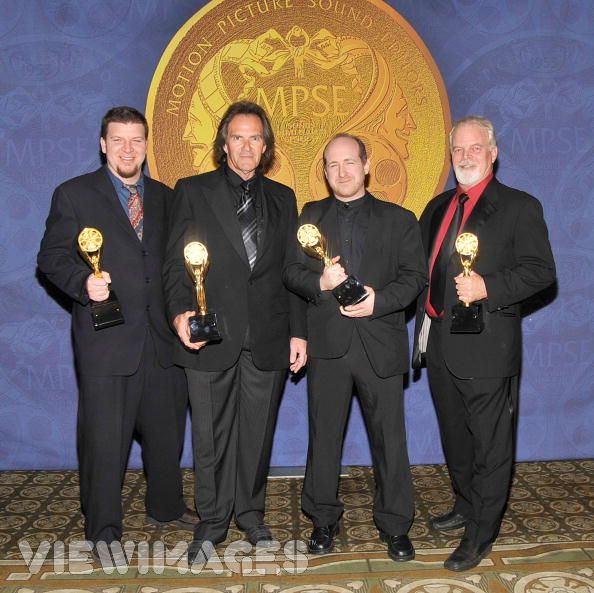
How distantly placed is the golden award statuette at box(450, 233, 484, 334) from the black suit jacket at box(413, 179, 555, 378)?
0.09 meters

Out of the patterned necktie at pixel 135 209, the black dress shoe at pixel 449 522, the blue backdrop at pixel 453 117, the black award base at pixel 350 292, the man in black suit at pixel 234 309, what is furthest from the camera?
the blue backdrop at pixel 453 117

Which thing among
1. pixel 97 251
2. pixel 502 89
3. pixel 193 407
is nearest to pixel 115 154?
pixel 97 251

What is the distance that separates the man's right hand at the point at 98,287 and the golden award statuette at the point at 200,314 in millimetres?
340

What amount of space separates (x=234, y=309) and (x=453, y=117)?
191cm

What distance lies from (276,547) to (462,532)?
890 mm

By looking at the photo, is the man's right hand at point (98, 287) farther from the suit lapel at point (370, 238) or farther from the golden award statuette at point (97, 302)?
the suit lapel at point (370, 238)

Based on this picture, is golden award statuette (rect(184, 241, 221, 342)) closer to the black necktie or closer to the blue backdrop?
the black necktie

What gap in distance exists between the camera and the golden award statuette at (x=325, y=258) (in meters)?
2.92

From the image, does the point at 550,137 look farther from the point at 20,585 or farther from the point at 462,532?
the point at 20,585

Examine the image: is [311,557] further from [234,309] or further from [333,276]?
[333,276]

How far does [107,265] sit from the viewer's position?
3.16m

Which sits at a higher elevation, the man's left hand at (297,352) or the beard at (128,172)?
the beard at (128,172)

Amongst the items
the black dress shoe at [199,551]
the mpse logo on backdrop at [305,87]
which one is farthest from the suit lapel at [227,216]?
the black dress shoe at [199,551]

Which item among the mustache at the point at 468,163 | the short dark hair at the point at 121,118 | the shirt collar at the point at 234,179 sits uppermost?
the short dark hair at the point at 121,118
